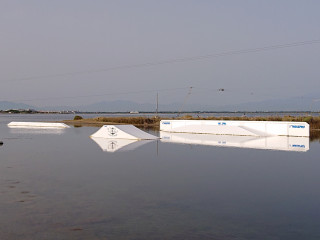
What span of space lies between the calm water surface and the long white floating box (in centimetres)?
2393

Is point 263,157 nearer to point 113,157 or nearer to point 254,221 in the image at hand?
point 113,157

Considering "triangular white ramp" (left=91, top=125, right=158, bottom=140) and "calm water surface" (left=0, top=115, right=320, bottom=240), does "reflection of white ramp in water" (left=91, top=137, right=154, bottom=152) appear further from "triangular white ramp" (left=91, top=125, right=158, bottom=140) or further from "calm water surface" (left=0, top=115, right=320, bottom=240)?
"calm water surface" (left=0, top=115, right=320, bottom=240)

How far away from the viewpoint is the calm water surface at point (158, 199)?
8320mm

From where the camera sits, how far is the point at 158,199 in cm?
1127

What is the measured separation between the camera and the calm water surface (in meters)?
8.32

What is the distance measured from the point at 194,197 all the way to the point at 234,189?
191cm

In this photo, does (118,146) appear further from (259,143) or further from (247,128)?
(247,128)

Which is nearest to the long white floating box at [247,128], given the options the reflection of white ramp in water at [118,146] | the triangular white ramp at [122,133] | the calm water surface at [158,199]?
the triangular white ramp at [122,133]

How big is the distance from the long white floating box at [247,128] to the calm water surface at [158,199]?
942 inches

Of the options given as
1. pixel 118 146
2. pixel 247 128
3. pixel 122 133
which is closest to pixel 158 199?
pixel 118 146

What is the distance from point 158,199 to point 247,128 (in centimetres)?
3613

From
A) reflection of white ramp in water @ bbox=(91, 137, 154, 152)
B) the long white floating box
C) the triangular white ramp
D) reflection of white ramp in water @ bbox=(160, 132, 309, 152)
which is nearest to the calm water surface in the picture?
reflection of white ramp in water @ bbox=(91, 137, 154, 152)

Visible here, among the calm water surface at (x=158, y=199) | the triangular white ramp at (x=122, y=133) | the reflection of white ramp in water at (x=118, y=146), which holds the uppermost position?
the triangular white ramp at (x=122, y=133)

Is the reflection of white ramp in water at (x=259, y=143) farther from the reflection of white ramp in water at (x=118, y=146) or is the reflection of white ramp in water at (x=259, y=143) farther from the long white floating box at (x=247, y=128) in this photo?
the long white floating box at (x=247, y=128)
